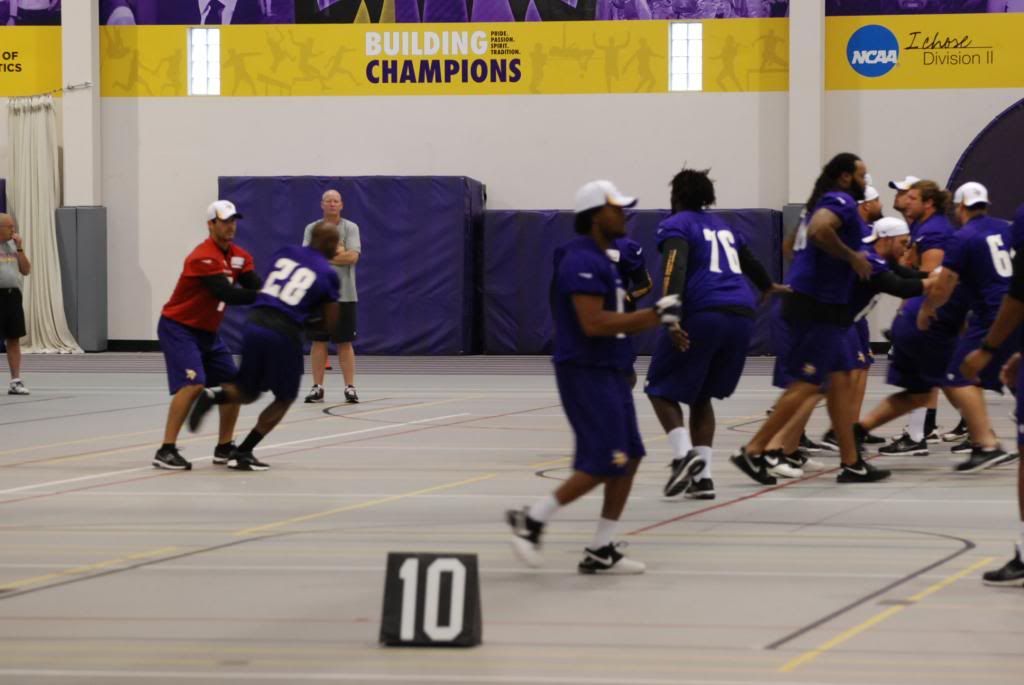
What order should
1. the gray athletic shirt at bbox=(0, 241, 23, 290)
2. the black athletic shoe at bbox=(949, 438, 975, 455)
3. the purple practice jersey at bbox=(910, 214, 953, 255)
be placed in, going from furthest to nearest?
the gray athletic shirt at bbox=(0, 241, 23, 290), the black athletic shoe at bbox=(949, 438, 975, 455), the purple practice jersey at bbox=(910, 214, 953, 255)

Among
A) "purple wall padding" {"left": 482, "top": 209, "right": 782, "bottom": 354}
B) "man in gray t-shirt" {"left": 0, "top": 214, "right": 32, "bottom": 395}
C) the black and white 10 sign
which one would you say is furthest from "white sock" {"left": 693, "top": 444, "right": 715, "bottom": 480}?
"purple wall padding" {"left": 482, "top": 209, "right": 782, "bottom": 354}

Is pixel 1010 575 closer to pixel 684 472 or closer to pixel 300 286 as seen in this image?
pixel 684 472

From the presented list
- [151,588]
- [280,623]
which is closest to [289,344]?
[151,588]

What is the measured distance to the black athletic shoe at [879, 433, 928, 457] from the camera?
40.9ft

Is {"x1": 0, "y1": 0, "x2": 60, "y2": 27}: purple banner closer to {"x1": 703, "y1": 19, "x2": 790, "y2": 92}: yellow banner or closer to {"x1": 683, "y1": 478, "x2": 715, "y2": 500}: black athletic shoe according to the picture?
{"x1": 703, "y1": 19, "x2": 790, "y2": 92}: yellow banner

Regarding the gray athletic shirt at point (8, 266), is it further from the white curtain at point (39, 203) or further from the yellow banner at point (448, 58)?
the yellow banner at point (448, 58)

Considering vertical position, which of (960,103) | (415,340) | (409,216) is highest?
(960,103)

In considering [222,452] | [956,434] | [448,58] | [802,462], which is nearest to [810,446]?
→ [802,462]

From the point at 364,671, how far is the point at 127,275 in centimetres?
2292

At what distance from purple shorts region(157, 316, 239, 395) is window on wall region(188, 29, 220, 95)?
1589cm

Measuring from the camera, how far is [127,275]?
27500mm

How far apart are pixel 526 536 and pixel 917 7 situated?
2012 cm

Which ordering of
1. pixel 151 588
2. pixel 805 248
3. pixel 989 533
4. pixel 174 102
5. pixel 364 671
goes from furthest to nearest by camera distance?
1. pixel 174 102
2. pixel 805 248
3. pixel 989 533
4. pixel 151 588
5. pixel 364 671

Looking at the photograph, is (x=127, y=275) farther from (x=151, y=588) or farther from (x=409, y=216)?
(x=151, y=588)
